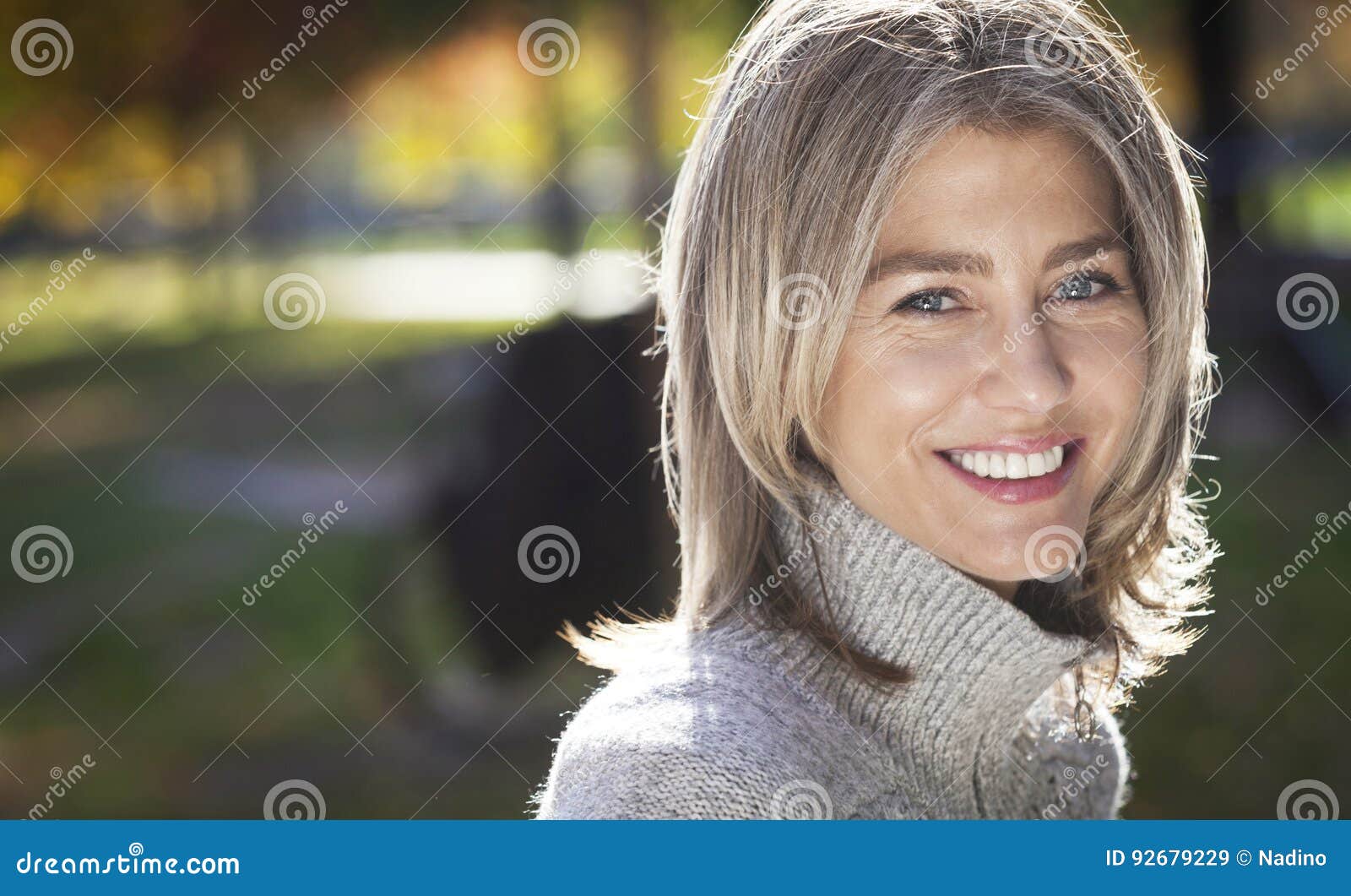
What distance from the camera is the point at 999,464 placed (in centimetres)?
184

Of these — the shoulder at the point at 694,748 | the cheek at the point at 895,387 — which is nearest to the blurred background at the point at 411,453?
the cheek at the point at 895,387

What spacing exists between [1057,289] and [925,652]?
54 centimetres

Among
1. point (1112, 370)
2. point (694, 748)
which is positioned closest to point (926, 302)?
point (1112, 370)

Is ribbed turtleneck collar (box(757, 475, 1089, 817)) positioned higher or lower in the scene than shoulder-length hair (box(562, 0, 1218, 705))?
lower

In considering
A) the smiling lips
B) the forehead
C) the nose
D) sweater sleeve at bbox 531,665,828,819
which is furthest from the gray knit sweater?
the forehead

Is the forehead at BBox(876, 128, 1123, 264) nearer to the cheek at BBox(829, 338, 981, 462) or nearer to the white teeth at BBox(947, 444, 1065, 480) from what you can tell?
the cheek at BBox(829, 338, 981, 462)

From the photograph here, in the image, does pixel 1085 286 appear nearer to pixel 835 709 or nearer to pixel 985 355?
pixel 985 355

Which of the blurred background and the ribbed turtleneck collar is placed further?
the blurred background

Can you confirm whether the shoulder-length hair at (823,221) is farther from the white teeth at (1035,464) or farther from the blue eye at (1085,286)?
the white teeth at (1035,464)

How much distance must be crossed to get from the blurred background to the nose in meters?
1.05

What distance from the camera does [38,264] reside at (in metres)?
20.2

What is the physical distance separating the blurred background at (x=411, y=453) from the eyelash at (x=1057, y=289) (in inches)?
38.5

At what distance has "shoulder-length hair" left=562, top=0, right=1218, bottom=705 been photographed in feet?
5.81

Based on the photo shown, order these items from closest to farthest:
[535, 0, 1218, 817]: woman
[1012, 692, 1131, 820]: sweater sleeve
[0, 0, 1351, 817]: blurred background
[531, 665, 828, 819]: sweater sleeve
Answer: [531, 665, 828, 819]: sweater sleeve → [535, 0, 1218, 817]: woman → [1012, 692, 1131, 820]: sweater sleeve → [0, 0, 1351, 817]: blurred background
